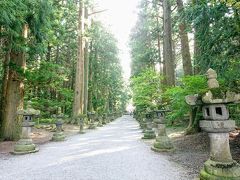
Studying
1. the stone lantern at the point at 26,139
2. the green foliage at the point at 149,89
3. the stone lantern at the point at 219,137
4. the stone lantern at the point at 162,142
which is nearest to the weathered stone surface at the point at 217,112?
the stone lantern at the point at 219,137

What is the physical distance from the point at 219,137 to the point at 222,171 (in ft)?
2.07

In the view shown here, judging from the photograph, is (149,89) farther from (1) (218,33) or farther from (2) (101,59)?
(2) (101,59)

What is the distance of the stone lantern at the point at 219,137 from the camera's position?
4863 mm

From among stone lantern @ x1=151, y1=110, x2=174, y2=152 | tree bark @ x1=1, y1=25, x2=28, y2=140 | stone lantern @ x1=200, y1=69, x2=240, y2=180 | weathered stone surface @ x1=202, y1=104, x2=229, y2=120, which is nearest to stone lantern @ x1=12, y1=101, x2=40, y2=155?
tree bark @ x1=1, y1=25, x2=28, y2=140

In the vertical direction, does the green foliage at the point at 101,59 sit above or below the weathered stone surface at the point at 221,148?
above

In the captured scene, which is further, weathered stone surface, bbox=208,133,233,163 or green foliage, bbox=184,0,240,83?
green foliage, bbox=184,0,240,83

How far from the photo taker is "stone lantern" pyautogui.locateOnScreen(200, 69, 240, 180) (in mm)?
4863

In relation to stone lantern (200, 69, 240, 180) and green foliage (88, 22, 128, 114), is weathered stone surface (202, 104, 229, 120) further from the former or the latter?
green foliage (88, 22, 128, 114)

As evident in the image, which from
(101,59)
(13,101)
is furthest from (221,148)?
(101,59)

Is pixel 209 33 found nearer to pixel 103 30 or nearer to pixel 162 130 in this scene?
pixel 162 130

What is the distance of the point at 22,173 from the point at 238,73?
6041mm

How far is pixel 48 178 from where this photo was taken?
556 cm

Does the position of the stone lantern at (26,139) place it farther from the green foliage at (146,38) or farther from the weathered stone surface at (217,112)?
the green foliage at (146,38)

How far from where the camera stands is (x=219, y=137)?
16.4 ft
